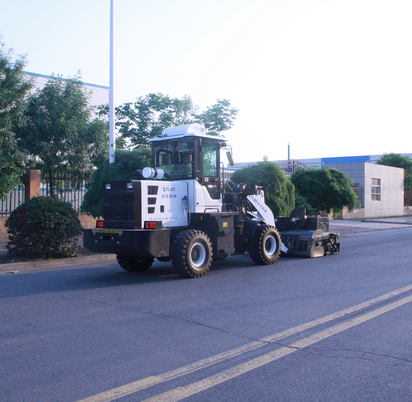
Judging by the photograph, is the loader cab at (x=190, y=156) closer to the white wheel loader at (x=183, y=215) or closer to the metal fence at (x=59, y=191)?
the white wheel loader at (x=183, y=215)

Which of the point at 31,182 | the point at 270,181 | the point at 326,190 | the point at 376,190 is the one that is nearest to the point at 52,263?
the point at 31,182

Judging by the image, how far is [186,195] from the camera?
10.3 metres

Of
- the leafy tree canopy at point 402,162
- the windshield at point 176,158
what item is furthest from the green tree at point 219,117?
the leafy tree canopy at point 402,162

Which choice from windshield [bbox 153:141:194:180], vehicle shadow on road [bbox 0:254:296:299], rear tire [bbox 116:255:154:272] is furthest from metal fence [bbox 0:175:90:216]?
windshield [bbox 153:141:194:180]

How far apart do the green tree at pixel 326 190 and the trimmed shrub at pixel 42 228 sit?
1295 centimetres

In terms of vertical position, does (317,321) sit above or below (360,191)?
below

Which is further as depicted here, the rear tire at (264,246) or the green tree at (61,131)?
the green tree at (61,131)

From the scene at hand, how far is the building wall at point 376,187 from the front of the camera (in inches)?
1425

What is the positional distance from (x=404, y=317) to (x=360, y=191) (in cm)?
3106

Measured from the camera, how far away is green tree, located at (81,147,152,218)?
14734 mm

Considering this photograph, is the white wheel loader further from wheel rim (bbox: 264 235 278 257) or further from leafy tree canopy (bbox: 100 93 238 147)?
leafy tree canopy (bbox: 100 93 238 147)

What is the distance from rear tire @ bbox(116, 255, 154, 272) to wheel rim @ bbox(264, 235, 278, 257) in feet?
10.3

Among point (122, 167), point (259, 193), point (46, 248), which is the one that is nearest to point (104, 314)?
point (46, 248)

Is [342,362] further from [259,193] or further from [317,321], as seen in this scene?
[259,193]
